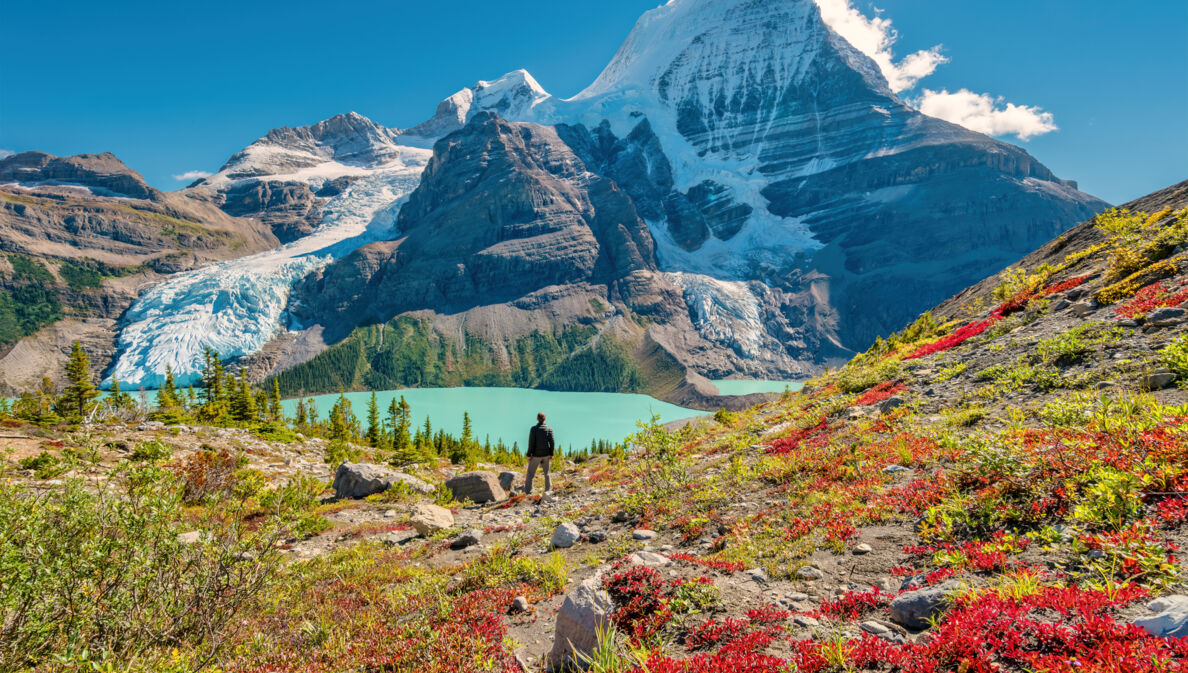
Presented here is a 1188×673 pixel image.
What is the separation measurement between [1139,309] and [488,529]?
18450 mm

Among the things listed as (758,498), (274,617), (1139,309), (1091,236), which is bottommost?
(274,617)

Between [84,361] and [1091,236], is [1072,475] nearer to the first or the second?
[1091,236]

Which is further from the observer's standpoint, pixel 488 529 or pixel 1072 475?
pixel 488 529

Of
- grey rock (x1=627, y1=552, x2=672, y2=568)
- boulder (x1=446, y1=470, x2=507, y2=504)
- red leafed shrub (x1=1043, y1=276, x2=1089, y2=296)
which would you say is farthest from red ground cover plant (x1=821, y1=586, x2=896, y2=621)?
red leafed shrub (x1=1043, y1=276, x2=1089, y2=296)

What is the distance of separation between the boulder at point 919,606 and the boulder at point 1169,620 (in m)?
1.44

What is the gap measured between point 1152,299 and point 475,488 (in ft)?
76.6

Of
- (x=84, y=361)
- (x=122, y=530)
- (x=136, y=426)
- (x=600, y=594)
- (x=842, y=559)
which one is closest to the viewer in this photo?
(x=600, y=594)

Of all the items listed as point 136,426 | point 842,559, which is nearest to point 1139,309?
point 842,559

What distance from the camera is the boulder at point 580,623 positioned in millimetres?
5098

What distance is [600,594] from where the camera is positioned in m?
5.43

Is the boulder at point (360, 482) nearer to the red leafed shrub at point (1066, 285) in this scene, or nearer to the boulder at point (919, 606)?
the boulder at point (919, 606)

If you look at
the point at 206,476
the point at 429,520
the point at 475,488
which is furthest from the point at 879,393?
the point at 206,476

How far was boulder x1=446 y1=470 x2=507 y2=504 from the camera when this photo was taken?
2106 centimetres

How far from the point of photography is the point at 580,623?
5211 millimetres
